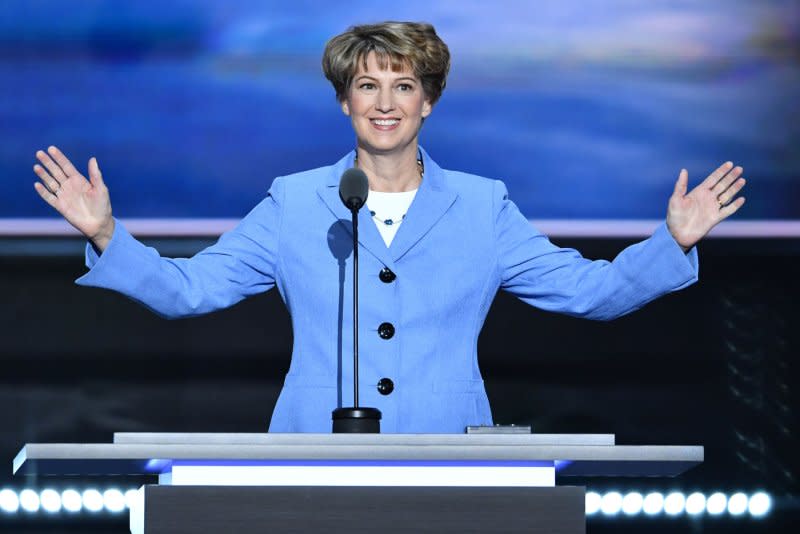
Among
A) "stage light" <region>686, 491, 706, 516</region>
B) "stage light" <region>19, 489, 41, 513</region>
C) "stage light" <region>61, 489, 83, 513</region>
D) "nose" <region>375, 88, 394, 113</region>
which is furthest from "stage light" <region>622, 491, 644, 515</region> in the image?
"nose" <region>375, 88, 394, 113</region>

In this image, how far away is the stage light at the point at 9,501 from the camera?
13.9 ft

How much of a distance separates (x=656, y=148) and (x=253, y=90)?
3.87ft

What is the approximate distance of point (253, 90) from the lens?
4273 millimetres

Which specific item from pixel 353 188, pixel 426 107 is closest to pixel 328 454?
pixel 353 188

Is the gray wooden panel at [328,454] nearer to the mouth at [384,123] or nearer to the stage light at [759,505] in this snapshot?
the mouth at [384,123]

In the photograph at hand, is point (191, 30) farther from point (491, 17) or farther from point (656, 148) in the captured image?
point (656, 148)

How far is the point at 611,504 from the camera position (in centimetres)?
425

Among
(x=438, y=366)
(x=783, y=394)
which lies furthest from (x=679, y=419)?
(x=438, y=366)

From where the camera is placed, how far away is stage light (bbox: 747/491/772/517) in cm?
Result: 428

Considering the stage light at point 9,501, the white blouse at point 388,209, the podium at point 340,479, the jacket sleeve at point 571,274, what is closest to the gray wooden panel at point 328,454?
the podium at point 340,479

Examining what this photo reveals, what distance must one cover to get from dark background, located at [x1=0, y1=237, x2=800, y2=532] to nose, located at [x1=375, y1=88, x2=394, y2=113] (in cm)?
168

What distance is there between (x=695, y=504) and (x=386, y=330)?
2.02 m

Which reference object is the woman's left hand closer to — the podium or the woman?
the woman

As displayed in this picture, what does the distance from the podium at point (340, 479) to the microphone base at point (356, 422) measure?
0.51 ft
